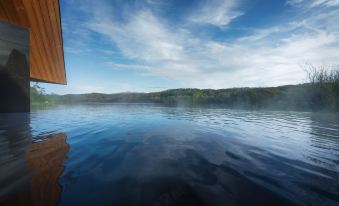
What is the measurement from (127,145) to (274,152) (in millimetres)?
3008

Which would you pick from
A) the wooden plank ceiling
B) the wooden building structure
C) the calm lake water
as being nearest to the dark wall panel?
the wooden building structure

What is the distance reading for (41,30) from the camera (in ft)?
35.4

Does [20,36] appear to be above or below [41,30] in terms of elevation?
below

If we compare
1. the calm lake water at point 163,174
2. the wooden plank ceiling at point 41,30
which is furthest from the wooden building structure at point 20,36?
the calm lake water at point 163,174

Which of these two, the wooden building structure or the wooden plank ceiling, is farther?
the wooden plank ceiling

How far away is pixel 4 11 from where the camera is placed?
871cm

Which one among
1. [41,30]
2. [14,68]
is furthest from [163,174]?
[41,30]

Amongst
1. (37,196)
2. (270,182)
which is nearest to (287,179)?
(270,182)

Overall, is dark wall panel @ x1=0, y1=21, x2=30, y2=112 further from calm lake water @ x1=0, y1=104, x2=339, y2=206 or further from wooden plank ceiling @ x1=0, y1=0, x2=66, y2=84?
calm lake water @ x1=0, y1=104, x2=339, y2=206

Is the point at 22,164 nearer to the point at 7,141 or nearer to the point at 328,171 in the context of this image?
the point at 7,141

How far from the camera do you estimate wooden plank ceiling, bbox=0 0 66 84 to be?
29.5ft

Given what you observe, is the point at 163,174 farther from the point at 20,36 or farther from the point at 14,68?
the point at 20,36

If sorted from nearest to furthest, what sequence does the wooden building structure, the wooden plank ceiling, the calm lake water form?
the calm lake water → the wooden building structure → the wooden plank ceiling

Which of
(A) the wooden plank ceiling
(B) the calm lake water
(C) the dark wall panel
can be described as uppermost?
(A) the wooden plank ceiling
